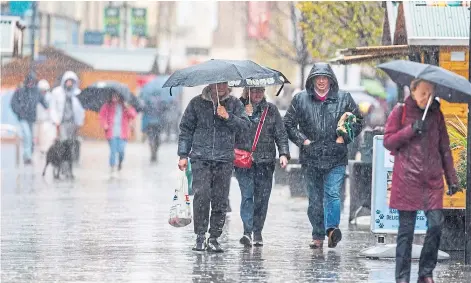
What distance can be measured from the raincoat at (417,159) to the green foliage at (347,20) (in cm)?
1419

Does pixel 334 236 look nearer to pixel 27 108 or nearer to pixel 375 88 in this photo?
pixel 27 108

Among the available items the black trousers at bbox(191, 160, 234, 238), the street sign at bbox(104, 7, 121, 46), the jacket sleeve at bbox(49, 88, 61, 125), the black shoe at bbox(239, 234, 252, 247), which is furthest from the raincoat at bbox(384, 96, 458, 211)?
the street sign at bbox(104, 7, 121, 46)

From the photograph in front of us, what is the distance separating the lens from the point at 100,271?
37.5 ft

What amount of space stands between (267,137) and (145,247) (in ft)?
5.22

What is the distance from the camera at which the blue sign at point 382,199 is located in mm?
13000

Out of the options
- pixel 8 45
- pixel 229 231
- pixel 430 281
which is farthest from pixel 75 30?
pixel 430 281

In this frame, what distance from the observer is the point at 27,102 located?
1227 inches

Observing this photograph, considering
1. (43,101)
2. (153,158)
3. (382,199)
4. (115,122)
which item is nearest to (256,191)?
(382,199)

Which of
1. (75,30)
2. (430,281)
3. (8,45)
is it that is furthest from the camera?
(75,30)

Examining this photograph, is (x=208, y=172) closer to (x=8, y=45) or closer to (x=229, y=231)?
(x=229, y=231)

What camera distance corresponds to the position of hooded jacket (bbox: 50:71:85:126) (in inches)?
1115

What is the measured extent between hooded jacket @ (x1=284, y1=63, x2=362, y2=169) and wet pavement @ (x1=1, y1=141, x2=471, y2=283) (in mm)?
906

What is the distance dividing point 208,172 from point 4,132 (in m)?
21.5

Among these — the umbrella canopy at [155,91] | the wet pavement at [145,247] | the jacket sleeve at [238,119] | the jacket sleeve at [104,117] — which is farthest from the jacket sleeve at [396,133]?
the umbrella canopy at [155,91]
